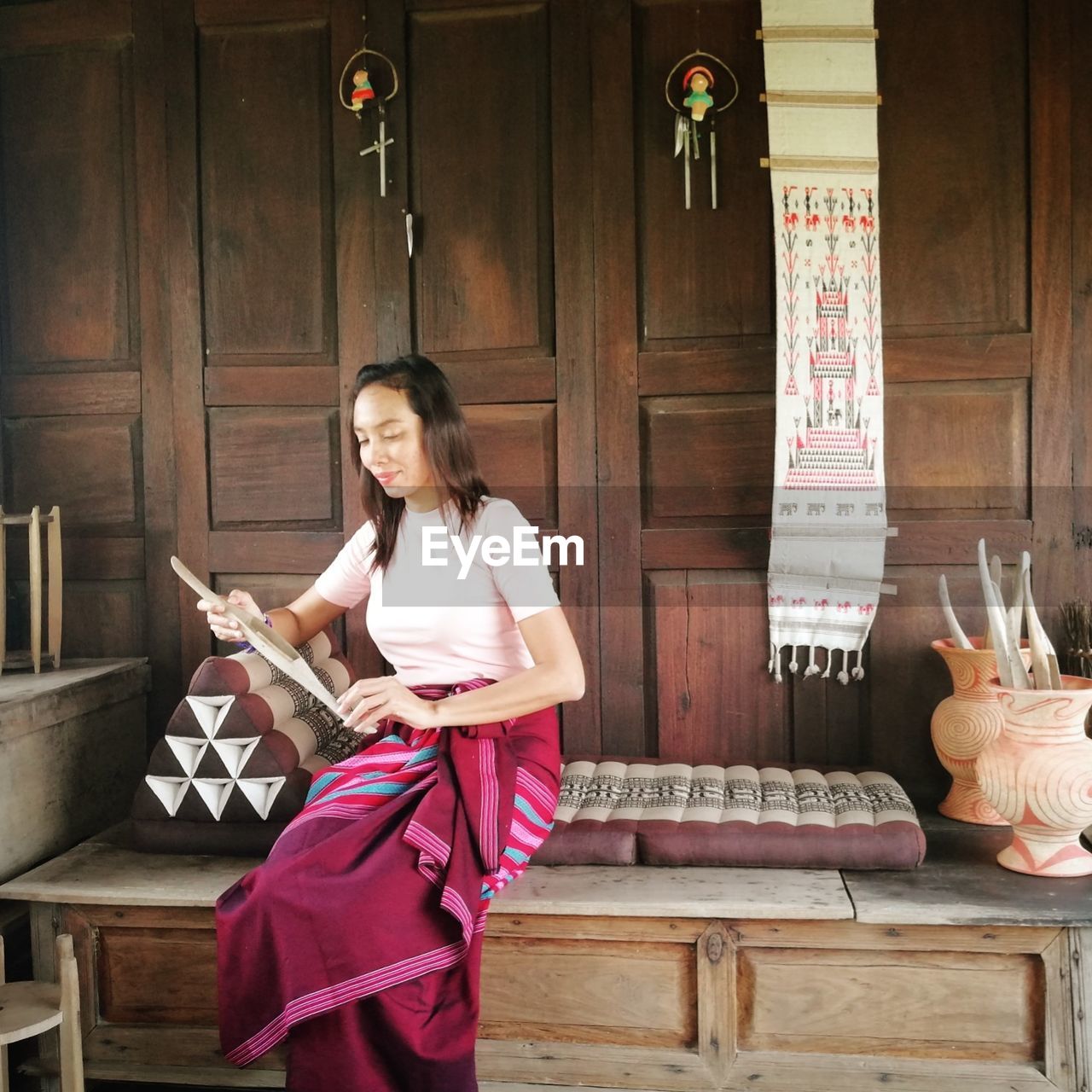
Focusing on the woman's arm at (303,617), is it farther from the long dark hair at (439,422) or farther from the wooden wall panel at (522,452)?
the wooden wall panel at (522,452)

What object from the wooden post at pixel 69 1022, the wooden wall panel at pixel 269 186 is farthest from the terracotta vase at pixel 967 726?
the wooden post at pixel 69 1022

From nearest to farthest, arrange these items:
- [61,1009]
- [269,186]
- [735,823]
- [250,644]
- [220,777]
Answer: [61,1009]
[250,644]
[735,823]
[220,777]
[269,186]

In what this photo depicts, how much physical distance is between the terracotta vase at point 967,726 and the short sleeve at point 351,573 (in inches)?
63.0

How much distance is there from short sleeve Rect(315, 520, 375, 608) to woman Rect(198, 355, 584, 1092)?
0.06 ft

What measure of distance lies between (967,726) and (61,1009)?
2.30 m

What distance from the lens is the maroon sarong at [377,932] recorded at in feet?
6.84

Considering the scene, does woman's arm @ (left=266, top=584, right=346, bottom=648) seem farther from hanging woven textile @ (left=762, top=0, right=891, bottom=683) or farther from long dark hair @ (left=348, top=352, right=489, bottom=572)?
hanging woven textile @ (left=762, top=0, right=891, bottom=683)

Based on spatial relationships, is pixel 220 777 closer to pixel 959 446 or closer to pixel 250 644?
pixel 250 644

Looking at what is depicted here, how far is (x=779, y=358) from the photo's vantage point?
3.04 metres

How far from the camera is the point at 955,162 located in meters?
3.07

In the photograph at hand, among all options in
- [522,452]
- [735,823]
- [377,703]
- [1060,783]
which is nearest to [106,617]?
[522,452]

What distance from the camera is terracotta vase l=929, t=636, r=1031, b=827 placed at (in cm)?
280
